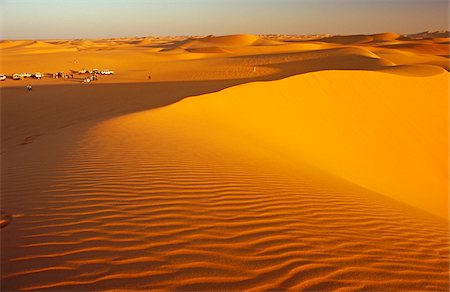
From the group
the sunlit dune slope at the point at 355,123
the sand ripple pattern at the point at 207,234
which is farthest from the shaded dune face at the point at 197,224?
the sunlit dune slope at the point at 355,123

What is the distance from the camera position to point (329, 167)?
8430 mm

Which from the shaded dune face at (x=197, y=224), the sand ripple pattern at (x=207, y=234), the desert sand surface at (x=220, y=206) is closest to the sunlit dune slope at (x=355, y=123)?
the desert sand surface at (x=220, y=206)

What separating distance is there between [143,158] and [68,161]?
3.99 ft

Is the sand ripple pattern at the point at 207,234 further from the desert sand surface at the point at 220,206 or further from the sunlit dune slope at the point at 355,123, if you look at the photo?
the sunlit dune slope at the point at 355,123

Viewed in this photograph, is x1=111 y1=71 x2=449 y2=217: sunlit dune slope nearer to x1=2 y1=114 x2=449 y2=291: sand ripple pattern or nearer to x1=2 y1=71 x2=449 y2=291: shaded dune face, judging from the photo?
x1=2 y1=71 x2=449 y2=291: shaded dune face

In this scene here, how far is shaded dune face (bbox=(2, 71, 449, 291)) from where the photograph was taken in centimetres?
307

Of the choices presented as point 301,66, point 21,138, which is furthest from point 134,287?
point 301,66

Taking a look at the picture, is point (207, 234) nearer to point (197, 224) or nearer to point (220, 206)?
point (197, 224)

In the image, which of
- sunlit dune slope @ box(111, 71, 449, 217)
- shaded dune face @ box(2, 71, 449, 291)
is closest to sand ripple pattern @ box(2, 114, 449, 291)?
shaded dune face @ box(2, 71, 449, 291)

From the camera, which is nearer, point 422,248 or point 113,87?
point 422,248

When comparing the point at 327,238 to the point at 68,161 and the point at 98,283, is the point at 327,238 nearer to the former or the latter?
the point at 98,283

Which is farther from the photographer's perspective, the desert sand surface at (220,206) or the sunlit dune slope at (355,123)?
the sunlit dune slope at (355,123)

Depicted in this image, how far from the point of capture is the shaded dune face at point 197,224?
3.07 metres

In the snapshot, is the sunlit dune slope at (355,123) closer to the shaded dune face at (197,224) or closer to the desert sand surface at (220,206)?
the desert sand surface at (220,206)
